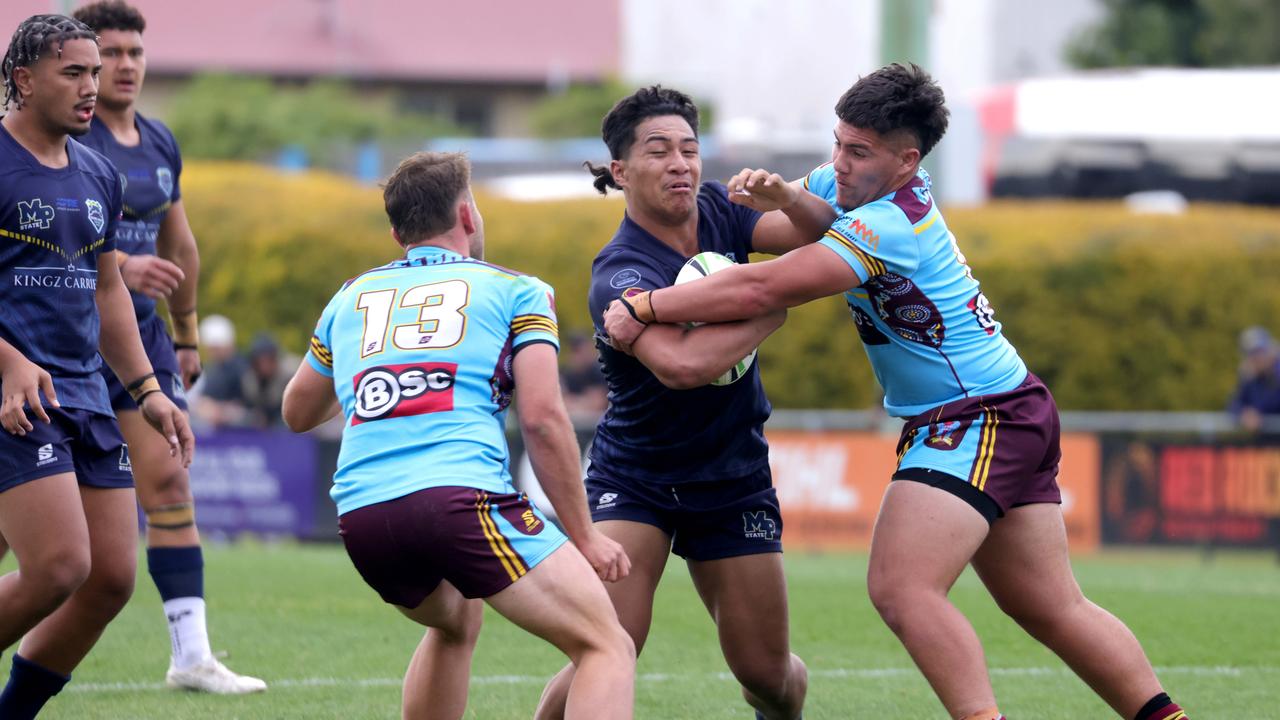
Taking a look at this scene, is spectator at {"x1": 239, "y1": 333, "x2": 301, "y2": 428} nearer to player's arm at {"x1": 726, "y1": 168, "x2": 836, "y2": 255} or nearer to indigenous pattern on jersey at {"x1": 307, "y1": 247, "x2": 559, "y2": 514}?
player's arm at {"x1": 726, "y1": 168, "x2": 836, "y2": 255}

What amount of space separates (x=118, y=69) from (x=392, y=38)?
41.4 meters

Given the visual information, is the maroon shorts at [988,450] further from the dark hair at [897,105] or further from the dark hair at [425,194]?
the dark hair at [425,194]

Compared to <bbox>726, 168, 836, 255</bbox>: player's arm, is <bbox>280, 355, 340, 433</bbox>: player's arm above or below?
below

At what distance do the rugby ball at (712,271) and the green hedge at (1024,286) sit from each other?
45.7 feet

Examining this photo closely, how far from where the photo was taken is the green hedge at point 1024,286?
1969cm

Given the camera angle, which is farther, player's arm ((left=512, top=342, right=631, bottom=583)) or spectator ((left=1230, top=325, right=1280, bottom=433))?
spectator ((left=1230, top=325, right=1280, bottom=433))

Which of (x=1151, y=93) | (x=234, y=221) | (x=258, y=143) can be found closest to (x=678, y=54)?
(x=258, y=143)

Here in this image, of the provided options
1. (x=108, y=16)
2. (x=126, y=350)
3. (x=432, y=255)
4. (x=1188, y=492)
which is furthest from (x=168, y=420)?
(x=1188, y=492)

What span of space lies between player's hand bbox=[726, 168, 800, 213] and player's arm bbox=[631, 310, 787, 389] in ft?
Result: 1.20

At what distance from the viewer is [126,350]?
19.1 feet

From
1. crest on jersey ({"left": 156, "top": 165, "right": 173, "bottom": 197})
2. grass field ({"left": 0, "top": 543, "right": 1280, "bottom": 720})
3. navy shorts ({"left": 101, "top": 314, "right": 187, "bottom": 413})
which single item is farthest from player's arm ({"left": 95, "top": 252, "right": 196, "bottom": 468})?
crest on jersey ({"left": 156, "top": 165, "right": 173, "bottom": 197})

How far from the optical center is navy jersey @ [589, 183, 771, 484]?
554 cm

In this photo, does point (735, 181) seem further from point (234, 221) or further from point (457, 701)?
point (234, 221)

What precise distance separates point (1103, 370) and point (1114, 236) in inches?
67.7
